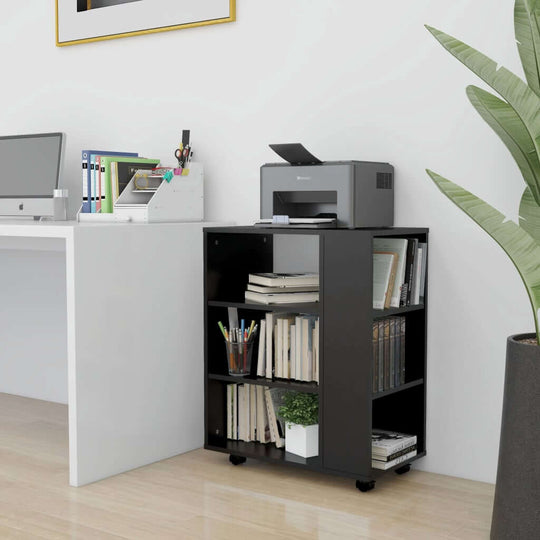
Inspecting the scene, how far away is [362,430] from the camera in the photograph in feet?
8.54

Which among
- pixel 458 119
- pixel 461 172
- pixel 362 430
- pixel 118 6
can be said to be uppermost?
pixel 118 6

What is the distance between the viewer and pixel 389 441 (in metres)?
2.74

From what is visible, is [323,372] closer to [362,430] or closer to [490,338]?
[362,430]

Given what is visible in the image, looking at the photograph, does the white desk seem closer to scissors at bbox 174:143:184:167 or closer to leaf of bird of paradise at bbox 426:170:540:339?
scissors at bbox 174:143:184:167

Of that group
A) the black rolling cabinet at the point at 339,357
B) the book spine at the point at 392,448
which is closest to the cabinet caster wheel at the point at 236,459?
the black rolling cabinet at the point at 339,357

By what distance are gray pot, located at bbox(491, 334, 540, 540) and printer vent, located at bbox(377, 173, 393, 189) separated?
0.83m

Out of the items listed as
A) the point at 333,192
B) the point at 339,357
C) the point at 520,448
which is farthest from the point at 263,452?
the point at 520,448

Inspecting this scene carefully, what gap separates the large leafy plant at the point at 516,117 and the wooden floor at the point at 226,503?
0.71m

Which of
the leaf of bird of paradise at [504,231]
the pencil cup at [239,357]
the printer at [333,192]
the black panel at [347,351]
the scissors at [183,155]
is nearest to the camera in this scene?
the leaf of bird of paradise at [504,231]

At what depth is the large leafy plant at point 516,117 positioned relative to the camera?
2.03 meters

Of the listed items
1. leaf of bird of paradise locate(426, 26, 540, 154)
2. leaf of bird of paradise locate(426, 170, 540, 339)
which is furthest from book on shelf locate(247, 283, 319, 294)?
leaf of bird of paradise locate(426, 26, 540, 154)

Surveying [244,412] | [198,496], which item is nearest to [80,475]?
[198,496]

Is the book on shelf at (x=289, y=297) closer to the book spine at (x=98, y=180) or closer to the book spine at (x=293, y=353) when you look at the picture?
the book spine at (x=293, y=353)

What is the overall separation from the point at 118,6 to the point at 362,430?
207 cm
